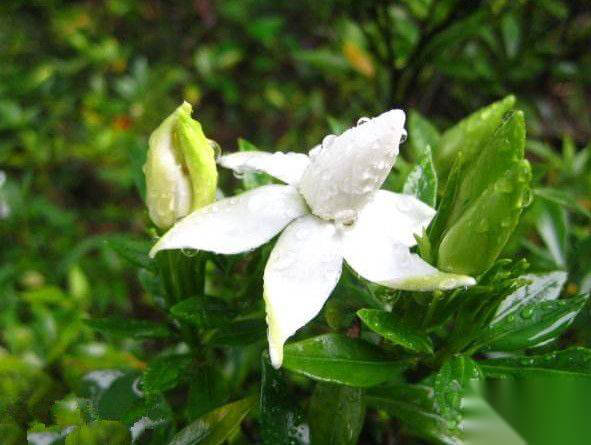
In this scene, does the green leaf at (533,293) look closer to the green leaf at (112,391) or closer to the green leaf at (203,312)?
Answer: the green leaf at (203,312)

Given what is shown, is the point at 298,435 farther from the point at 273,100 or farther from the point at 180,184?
the point at 273,100

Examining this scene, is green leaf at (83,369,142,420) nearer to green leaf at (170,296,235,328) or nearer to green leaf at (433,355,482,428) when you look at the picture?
green leaf at (170,296,235,328)

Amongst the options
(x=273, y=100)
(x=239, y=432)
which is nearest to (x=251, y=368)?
(x=239, y=432)

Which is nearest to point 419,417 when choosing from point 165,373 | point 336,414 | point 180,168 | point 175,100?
point 336,414

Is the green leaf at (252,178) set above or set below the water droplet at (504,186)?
below

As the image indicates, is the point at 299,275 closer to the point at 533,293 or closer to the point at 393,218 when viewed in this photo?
the point at 393,218

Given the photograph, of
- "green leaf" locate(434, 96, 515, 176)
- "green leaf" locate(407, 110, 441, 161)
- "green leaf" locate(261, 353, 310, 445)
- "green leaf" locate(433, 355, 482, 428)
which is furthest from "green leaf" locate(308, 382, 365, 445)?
"green leaf" locate(407, 110, 441, 161)

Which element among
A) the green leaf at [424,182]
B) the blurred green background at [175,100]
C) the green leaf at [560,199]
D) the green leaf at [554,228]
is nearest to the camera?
the green leaf at [424,182]

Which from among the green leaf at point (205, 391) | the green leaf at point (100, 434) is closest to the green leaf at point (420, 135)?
the green leaf at point (205, 391)
